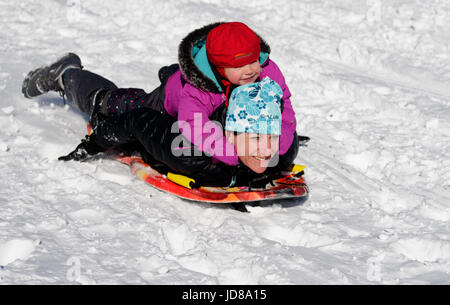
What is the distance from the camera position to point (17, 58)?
5.04m

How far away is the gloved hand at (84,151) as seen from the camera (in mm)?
3404

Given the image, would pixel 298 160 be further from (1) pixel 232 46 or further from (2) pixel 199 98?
(1) pixel 232 46

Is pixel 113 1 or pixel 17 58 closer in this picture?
pixel 17 58

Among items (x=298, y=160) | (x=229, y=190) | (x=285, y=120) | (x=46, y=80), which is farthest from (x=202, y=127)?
(x=46, y=80)

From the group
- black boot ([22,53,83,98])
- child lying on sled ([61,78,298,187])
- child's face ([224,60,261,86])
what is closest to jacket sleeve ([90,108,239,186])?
child lying on sled ([61,78,298,187])

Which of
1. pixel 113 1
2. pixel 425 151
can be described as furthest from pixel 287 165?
pixel 113 1

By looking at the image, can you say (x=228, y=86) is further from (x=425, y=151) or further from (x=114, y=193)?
(x=425, y=151)

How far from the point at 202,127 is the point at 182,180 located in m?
0.41

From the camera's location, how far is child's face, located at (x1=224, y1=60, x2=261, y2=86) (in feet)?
9.56

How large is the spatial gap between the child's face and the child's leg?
1.33m

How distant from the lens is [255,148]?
298cm

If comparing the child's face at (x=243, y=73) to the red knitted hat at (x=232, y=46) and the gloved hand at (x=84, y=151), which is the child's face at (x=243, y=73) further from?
the gloved hand at (x=84, y=151)

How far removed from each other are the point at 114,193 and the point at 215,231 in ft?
2.27

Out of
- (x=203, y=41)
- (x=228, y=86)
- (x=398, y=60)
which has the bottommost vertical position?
(x=398, y=60)
